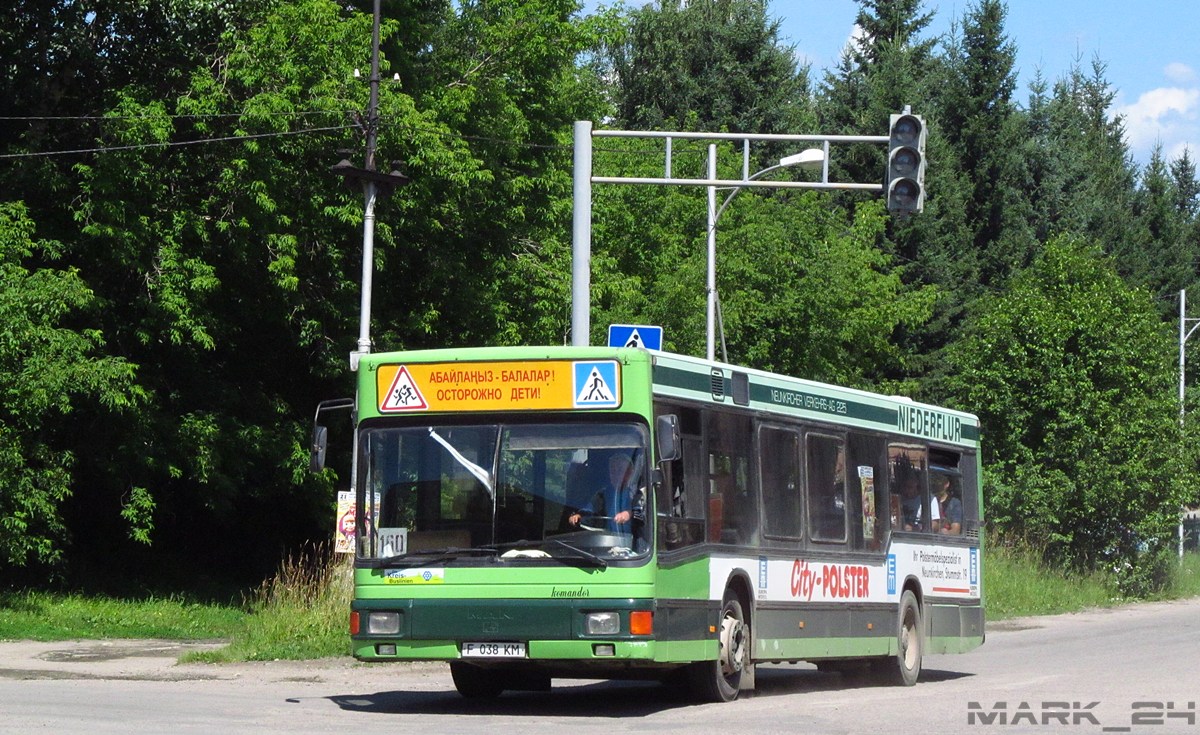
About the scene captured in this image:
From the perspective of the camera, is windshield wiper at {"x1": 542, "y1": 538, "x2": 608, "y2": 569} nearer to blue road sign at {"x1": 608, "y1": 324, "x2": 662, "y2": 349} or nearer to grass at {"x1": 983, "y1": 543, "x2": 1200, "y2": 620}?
blue road sign at {"x1": 608, "y1": 324, "x2": 662, "y2": 349}

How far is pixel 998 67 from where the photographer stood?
6112 cm

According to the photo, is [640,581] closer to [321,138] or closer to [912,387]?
[321,138]

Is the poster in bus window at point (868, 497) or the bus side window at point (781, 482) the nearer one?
→ the bus side window at point (781, 482)

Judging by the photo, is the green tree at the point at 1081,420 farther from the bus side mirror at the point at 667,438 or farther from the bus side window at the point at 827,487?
the bus side mirror at the point at 667,438

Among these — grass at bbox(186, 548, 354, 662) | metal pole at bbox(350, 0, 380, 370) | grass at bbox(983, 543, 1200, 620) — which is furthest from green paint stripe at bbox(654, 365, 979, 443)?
grass at bbox(983, 543, 1200, 620)

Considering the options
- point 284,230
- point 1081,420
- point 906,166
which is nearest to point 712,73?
point 1081,420

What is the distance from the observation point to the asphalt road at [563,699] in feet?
40.0

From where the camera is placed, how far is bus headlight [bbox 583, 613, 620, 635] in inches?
506

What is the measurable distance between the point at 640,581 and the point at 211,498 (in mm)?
16230

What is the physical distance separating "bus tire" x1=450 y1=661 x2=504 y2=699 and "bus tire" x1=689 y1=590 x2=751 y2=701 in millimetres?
1799

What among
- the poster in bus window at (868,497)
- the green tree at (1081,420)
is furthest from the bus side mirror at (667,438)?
the green tree at (1081,420)

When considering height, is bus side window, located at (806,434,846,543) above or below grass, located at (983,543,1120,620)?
above

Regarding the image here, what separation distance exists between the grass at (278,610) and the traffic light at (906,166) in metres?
7.91

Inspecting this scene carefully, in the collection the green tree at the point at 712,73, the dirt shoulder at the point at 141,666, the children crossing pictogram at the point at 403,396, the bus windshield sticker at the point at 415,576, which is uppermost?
the green tree at the point at 712,73
